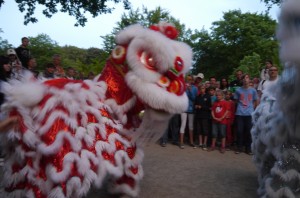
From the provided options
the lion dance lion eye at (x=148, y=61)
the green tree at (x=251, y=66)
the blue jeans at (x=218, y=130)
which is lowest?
the blue jeans at (x=218, y=130)

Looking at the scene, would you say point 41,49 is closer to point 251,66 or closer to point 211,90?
point 251,66

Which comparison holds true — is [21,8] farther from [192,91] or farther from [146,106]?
[146,106]

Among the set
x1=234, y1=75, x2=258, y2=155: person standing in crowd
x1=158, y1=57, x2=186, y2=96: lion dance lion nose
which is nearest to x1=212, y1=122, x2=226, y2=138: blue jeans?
x1=234, y1=75, x2=258, y2=155: person standing in crowd

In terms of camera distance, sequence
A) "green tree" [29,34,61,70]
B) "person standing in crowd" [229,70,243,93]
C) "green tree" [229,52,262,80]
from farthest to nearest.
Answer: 1. "green tree" [29,34,61,70]
2. "green tree" [229,52,262,80]
3. "person standing in crowd" [229,70,243,93]

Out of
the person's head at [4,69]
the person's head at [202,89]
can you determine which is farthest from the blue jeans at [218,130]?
the person's head at [4,69]

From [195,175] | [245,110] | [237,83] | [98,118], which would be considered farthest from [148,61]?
[237,83]

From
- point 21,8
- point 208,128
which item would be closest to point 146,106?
point 208,128

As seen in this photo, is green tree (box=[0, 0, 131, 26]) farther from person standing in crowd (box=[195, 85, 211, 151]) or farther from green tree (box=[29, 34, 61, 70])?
green tree (box=[29, 34, 61, 70])

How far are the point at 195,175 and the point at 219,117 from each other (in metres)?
2.67

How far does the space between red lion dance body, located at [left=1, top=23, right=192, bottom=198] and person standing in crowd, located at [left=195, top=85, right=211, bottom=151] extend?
464 cm

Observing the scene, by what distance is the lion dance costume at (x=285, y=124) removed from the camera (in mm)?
1797

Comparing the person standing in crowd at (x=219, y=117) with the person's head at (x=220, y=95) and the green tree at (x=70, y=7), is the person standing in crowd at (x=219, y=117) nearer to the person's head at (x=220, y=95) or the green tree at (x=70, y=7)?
the person's head at (x=220, y=95)

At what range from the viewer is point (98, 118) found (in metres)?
2.78

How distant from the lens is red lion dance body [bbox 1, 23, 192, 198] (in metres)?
2.47
